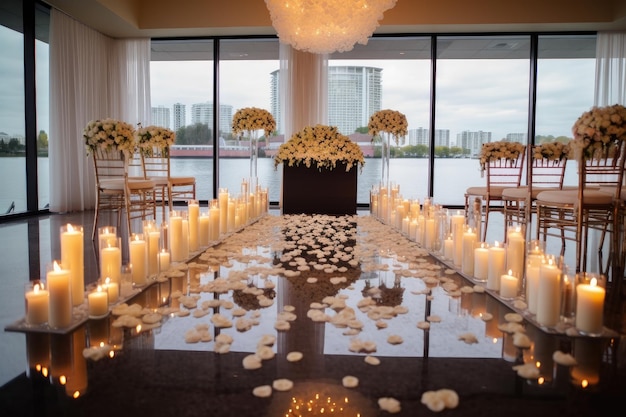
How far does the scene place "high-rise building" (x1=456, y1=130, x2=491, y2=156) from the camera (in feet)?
31.0

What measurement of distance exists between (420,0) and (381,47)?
4.45ft

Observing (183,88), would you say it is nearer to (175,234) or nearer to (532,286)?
(175,234)

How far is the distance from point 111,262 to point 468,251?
1950 mm

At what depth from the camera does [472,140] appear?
9867 millimetres

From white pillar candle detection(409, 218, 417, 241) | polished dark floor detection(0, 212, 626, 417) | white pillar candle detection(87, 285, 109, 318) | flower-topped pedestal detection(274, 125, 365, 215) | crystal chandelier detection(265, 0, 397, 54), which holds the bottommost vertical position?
polished dark floor detection(0, 212, 626, 417)

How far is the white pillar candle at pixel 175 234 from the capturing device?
121 inches

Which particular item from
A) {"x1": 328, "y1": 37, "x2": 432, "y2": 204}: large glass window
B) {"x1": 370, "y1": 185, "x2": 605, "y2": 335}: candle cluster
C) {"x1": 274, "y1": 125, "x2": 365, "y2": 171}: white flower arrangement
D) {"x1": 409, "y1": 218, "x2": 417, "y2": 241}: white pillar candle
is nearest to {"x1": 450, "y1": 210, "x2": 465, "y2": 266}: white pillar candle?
{"x1": 370, "y1": 185, "x2": 605, "y2": 335}: candle cluster

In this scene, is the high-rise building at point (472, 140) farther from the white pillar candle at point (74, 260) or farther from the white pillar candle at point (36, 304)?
the white pillar candle at point (36, 304)

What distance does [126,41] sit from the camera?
8.57 metres

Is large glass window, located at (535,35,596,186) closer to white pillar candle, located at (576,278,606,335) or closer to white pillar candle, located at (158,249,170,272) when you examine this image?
white pillar candle, located at (576,278,606,335)

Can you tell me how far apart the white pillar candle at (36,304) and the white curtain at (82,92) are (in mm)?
5830

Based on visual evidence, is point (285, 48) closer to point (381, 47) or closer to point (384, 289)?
point (381, 47)

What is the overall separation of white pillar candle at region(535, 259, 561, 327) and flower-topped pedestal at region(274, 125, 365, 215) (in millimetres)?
3986

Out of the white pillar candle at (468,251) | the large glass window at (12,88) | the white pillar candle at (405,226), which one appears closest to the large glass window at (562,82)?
the white pillar candle at (405,226)
